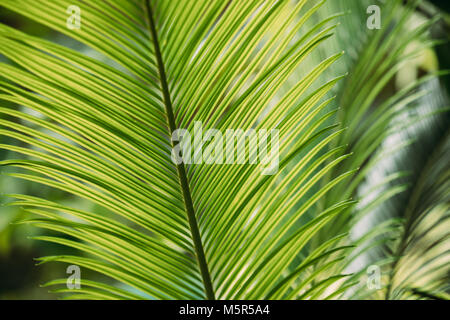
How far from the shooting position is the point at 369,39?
757 millimetres

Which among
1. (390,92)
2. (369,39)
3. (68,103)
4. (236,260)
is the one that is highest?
(390,92)

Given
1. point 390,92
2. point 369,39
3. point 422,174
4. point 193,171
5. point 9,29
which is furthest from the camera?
point 390,92

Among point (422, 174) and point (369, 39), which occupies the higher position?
point (369, 39)

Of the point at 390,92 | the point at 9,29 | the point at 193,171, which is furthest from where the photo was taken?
the point at 390,92

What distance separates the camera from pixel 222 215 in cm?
42

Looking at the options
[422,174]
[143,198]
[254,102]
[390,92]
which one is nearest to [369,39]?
[422,174]

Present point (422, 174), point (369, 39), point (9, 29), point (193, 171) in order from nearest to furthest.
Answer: point (9, 29)
point (193, 171)
point (369, 39)
point (422, 174)

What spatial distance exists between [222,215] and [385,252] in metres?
0.65

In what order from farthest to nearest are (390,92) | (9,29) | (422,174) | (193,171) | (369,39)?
(390,92) → (422,174) → (369,39) → (193,171) → (9,29)

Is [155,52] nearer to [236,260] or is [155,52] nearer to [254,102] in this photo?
[254,102]

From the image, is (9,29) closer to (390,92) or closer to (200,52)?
(200,52)

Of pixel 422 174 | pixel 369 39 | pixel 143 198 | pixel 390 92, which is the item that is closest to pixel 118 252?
pixel 143 198

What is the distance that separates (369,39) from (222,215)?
1.76 feet

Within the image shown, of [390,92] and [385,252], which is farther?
[390,92]
